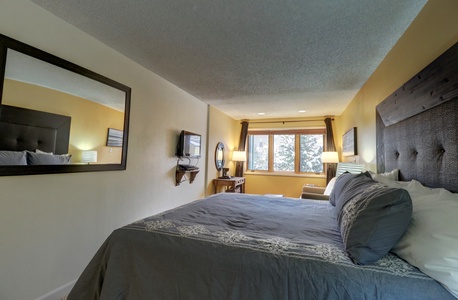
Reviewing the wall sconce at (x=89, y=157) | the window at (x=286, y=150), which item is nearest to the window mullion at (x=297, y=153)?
the window at (x=286, y=150)

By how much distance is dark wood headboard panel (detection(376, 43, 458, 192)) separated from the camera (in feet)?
3.52

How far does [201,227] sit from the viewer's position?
1333 millimetres

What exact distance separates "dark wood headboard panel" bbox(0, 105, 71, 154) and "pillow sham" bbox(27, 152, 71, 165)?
0.12 feet

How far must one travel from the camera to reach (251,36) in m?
1.81

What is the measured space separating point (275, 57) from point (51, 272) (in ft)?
9.24

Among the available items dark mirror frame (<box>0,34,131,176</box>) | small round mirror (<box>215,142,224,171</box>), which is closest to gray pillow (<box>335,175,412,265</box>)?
dark mirror frame (<box>0,34,131,176</box>)

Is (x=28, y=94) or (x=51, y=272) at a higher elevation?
(x=28, y=94)

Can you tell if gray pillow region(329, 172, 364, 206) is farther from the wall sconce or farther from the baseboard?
the baseboard

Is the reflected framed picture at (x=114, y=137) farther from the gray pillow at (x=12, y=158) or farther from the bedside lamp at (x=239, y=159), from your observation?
the bedside lamp at (x=239, y=159)

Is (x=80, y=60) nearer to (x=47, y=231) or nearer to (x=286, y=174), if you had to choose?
(x=47, y=231)

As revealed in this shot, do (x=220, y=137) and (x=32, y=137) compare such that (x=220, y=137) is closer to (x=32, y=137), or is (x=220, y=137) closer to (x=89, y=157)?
(x=89, y=157)

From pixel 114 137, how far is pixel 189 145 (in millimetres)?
1363

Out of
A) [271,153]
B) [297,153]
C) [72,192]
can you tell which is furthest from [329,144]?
[72,192]

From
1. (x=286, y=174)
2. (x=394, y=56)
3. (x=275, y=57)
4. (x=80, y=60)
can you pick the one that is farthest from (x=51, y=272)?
(x=286, y=174)
